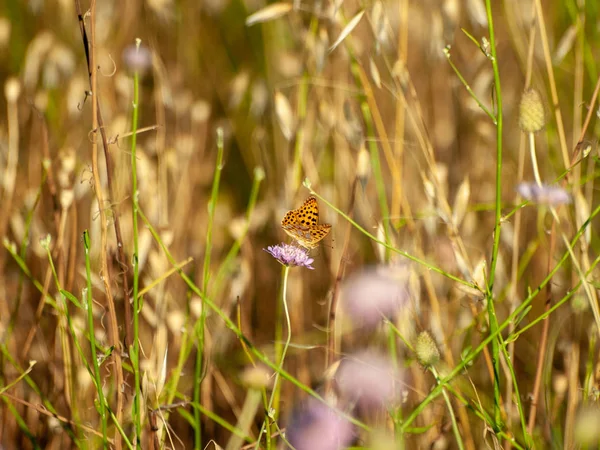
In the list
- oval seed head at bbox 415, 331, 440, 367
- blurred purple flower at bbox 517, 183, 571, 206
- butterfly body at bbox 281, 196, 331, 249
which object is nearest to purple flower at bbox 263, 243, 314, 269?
butterfly body at bbox 281, 196, 331, 249

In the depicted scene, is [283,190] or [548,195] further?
[283,190]

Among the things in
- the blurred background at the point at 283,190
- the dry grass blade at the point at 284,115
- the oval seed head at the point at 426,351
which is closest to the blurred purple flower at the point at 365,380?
the blurred background at the point at 283,190

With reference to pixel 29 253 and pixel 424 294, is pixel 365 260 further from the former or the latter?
pixel 29 253

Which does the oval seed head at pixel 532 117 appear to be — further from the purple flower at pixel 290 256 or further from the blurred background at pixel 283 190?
the purple flower at pixel 290 256

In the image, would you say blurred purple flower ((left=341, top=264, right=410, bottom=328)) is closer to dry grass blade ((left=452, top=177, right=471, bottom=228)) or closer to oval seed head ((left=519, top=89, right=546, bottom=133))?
dry grass blade ((left=452, top=177, right=471, bottom=228))

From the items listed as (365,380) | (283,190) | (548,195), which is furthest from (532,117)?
(283,190)

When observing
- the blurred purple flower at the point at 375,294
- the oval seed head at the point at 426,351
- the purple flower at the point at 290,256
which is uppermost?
the purple flower at the point at 290,256

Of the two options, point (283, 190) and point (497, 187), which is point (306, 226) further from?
point (283, 190)
